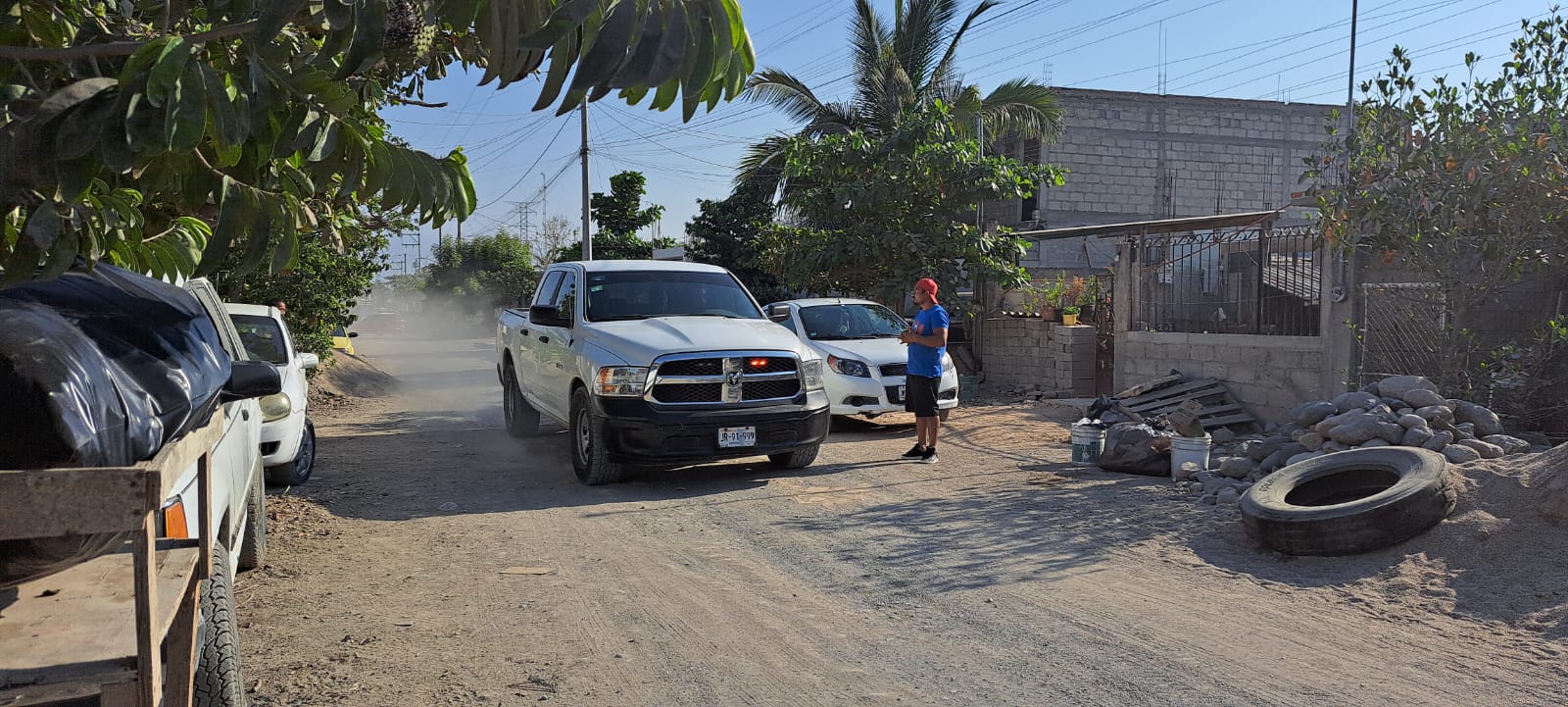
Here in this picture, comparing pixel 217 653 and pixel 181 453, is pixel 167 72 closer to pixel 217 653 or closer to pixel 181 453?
pixel 181 453

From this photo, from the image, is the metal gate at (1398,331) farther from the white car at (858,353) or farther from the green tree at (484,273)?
the green tree at (484,273)

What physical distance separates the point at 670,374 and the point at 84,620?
20.0ft

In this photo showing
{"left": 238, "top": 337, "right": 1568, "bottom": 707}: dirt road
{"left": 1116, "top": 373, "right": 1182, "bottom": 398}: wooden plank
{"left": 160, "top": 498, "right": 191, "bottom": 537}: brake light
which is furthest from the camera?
{"left": 1116, "top": 373, "right": 1182, "bottom": 398}: wooden plank

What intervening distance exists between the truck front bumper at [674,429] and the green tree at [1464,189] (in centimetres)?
562

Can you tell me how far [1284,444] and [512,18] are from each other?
823cm

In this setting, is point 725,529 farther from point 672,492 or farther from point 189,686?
point 189,686

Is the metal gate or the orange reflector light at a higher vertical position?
the metal gate

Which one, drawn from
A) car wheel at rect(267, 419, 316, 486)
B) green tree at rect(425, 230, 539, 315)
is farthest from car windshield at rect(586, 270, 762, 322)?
green tree at rect(425, 230, 539, 315)

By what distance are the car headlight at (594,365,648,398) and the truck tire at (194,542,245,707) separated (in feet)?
17.2

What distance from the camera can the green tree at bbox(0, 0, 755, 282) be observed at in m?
2.53

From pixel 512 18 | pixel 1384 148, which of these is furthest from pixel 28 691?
pixel 1384 148

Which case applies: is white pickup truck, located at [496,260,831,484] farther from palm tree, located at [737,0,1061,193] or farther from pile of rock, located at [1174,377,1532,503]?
palm tree, located at [737,0,1061,193]

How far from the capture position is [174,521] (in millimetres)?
3781

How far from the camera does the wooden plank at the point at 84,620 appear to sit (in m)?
2.65
